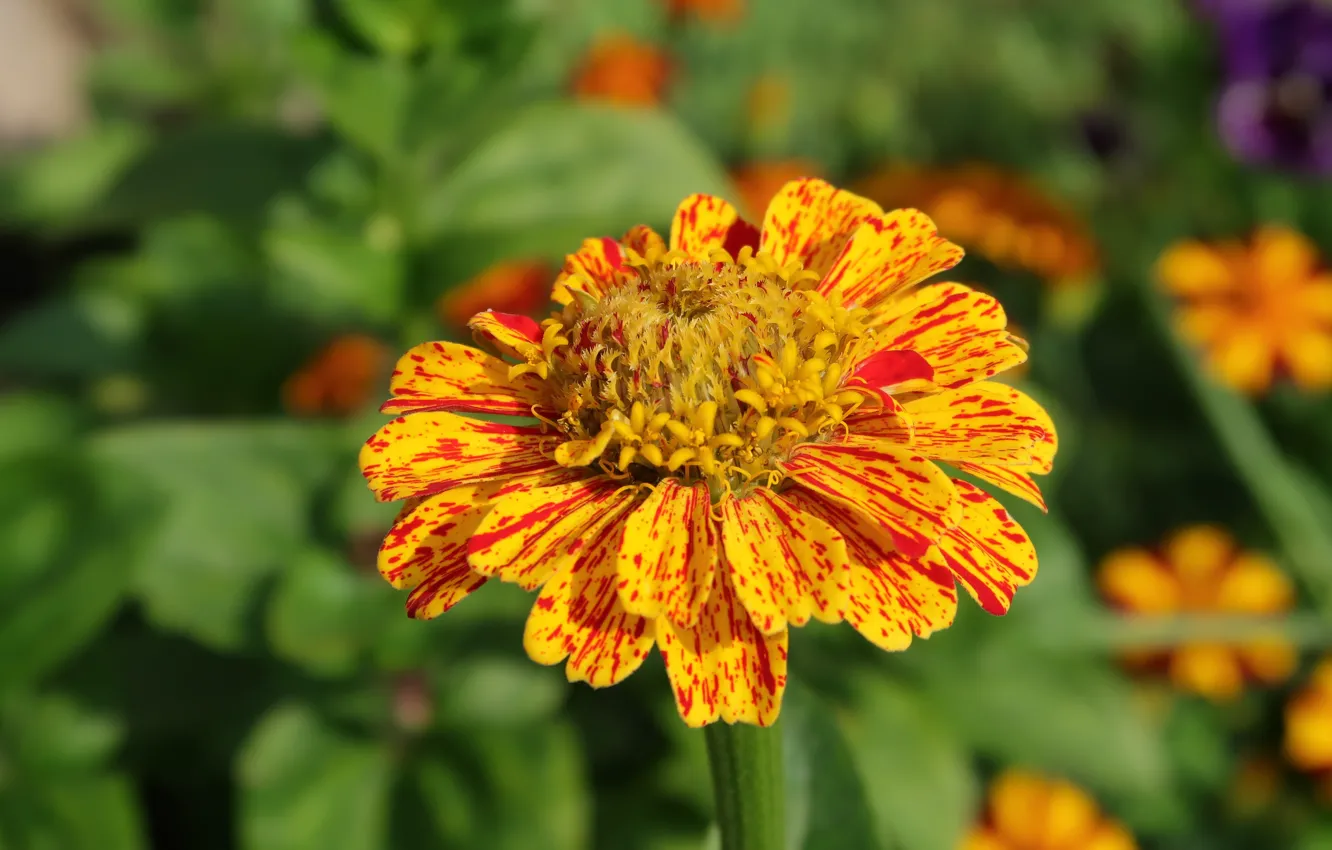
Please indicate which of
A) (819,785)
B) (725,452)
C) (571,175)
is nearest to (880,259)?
(725,452)

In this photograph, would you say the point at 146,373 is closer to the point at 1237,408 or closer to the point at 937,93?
the point at 1237,408

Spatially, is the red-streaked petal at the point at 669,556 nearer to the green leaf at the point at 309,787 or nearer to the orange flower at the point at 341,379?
the green leaf at the point at 309,787

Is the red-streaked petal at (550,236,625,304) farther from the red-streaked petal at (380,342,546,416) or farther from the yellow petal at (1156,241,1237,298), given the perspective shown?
the yellow petal at (1156,241,1237,298)

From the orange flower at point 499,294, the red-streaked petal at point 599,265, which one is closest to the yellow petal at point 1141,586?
the orange flower at point 499,294

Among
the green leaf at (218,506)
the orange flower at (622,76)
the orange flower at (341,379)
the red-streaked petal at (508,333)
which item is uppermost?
the orange flower at (622,76)

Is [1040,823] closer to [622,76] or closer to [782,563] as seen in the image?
[782,563]

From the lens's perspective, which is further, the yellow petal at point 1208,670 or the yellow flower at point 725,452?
the yellow petal at point 1208,670

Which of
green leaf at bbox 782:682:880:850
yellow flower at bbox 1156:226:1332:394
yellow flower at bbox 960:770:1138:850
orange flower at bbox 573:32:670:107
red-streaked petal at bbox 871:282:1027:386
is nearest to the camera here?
red-streaked petal at bbox 871:282:1027:386

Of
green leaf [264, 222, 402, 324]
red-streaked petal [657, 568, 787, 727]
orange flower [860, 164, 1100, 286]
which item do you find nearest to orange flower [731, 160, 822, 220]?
orange flower [860, 164, 1100, 286]
